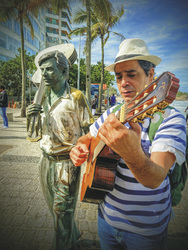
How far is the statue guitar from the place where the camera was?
63 centimetres

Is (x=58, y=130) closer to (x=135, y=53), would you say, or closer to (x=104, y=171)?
(x=104, y=171)

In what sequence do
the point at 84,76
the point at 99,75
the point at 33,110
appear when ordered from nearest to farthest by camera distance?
1. the point at 33,110
2. the point at 84,76
3. the point at 99,75

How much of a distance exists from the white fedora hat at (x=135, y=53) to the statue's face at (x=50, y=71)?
2.10 ft

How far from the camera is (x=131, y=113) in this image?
0.85 metres

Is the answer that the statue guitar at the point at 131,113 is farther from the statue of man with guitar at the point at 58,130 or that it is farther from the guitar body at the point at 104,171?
the statue of man with guitar at the point at 58,130

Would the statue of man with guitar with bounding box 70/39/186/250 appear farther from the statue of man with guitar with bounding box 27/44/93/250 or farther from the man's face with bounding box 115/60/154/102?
the statue of man with guitar with bounding box 27/44/93/250

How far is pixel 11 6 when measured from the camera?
9781 millimetres

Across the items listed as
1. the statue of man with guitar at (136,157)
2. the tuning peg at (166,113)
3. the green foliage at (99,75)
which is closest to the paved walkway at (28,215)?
the statue of man with guitar at (136,157)

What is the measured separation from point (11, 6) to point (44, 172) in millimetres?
13072

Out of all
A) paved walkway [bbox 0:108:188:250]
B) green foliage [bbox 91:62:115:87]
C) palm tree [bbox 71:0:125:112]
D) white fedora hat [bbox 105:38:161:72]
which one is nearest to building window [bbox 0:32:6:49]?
green foliage [bbox 91:62:115:87]

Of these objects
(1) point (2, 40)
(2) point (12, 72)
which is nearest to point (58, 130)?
(2) point (12, 72)

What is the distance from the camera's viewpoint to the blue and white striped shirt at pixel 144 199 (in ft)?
3.00

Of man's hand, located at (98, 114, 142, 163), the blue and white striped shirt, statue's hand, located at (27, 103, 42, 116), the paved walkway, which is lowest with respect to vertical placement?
the paved walkway

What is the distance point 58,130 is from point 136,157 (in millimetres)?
1007
